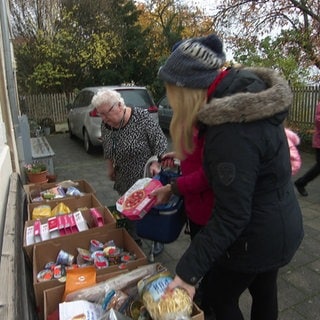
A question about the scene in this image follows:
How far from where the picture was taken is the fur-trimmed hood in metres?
1.26

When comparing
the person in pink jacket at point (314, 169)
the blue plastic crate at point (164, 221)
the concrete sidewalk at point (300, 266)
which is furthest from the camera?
the person in pink jacket at point (314, 169)

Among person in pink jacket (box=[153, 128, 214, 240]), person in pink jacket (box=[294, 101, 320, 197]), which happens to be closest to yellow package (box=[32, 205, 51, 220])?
person in pink jacket (box=[153, 128, 214, 240])

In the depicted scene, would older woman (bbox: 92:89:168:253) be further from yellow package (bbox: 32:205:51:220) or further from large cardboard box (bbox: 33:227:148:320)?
yellow package (bbox: 32:205:51:220)

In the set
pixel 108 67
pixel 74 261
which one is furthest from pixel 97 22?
pixel 74 261

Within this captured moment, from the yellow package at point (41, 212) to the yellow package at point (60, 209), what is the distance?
4cm

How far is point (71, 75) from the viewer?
1459 cm

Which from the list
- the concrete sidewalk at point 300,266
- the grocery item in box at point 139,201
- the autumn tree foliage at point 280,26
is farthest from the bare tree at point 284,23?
the grocery item in box at point 139,201

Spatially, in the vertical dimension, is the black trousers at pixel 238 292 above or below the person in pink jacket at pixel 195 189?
below

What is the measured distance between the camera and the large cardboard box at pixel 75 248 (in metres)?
1.92

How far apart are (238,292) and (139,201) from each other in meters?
0.75

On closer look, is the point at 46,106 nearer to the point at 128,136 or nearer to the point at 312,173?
the point at 312,173

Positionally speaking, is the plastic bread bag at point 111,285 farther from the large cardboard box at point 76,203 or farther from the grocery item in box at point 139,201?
the large cardboard box at point 76,203

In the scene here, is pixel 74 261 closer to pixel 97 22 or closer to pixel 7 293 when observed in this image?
pixel 7 293

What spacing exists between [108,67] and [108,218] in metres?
13.1
